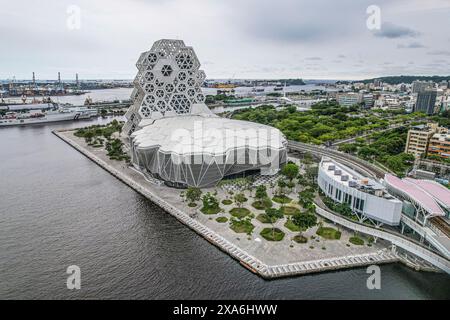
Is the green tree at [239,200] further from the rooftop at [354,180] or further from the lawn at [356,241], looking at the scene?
the lawn at [356,241]

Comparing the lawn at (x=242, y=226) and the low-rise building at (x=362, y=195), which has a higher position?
the low-rise building at (x=362, y=195)

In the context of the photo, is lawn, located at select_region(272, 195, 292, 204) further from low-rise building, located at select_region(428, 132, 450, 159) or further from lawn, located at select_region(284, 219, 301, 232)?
low-rise building, located at select_region(428, 132, 450, 159)

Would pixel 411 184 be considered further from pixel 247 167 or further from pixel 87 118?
pixel 87 118

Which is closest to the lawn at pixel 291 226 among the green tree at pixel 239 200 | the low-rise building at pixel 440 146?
the green tree at pixel 239 200

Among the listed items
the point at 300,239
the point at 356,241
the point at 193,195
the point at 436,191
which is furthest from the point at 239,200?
the point at 436,191

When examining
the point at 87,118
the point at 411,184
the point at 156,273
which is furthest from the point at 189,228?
the point at 87,118
